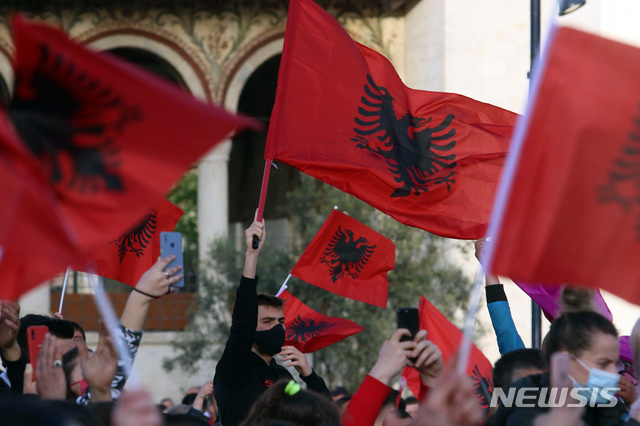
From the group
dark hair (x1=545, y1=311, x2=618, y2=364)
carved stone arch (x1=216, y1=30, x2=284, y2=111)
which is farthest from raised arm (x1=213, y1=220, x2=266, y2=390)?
carved stone arch (x1=216, y1=30, x2=284, y2=111)

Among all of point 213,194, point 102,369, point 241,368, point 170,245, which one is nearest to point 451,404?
point 102,369

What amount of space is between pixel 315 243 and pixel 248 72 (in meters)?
10.3

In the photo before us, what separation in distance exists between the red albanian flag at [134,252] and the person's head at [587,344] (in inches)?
142

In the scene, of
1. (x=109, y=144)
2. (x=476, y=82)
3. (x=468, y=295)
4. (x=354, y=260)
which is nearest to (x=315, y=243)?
(x=354, y=260)

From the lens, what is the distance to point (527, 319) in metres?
16.7

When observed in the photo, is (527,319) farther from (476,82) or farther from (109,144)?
(109,144)

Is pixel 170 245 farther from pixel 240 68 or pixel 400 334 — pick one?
pixel 240 68

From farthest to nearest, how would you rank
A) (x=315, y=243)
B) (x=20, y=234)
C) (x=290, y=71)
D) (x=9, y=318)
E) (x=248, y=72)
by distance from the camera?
(x=248, y=72), (x=315, y=243), (x=290, y=71), (x=9, y=318), (x=20, y=234)

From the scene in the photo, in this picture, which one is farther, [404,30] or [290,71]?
[404,30]

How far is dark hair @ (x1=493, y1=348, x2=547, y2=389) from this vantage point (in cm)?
406

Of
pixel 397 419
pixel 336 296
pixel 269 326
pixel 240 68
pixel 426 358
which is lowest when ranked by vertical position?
pixel 336 296

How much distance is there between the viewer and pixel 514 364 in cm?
409

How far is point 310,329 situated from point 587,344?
431 cm

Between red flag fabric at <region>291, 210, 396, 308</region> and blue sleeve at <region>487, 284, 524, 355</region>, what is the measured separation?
2.57 m
